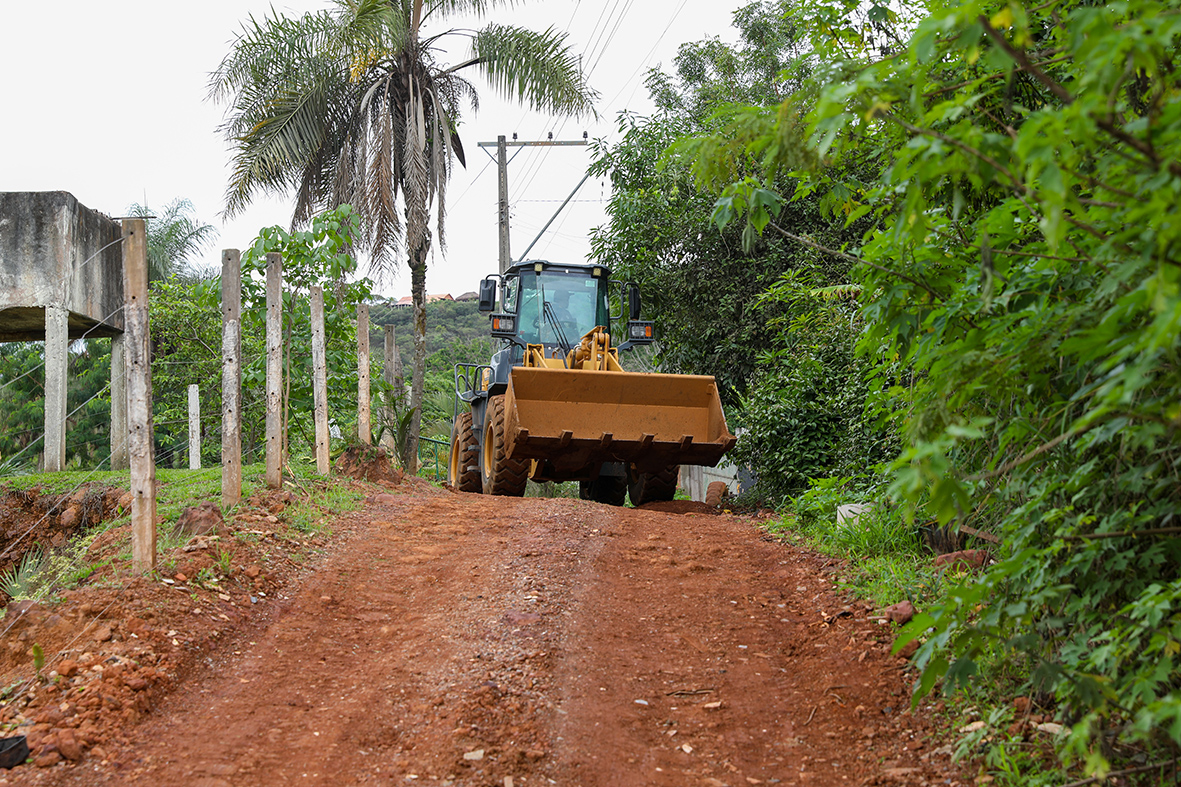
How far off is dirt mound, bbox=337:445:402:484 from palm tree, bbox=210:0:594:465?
514cm

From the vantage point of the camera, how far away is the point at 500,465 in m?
9.74

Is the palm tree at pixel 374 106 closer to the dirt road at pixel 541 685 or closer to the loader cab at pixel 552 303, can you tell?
the loader cab at pixel 552 303

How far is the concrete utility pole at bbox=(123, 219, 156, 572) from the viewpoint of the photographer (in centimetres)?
483

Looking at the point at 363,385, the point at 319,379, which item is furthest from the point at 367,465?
the point at 319,379

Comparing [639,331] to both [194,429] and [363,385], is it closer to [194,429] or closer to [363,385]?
[363,385]

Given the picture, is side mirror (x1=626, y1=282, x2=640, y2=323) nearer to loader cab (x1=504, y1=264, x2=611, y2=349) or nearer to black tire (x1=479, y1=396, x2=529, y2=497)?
loader cab (x1=504, y1=264, x2=611, y2=349)

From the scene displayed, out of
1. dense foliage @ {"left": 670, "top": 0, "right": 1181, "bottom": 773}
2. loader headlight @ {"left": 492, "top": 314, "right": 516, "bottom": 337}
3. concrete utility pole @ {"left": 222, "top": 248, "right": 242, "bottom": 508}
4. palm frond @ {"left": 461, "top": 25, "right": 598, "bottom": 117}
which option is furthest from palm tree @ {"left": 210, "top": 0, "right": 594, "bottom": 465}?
dense foliage @ {"left": 670, "top": 0, "right": 1181, "bottom": 773}

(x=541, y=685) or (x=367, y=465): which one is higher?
(x=367, y=465)

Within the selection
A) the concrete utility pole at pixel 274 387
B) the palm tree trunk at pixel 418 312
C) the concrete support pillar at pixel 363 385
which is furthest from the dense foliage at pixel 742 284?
the concrete utility pole at pixel 274 387

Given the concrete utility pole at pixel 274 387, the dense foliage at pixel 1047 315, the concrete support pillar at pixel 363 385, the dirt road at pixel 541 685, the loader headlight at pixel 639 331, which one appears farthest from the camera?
the loader headlight at pixel 639 331

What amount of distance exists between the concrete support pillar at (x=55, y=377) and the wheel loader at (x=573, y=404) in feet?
17.8

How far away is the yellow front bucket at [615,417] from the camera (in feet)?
29.2

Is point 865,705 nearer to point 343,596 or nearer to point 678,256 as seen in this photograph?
point 343,596

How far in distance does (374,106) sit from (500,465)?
31.1ft
